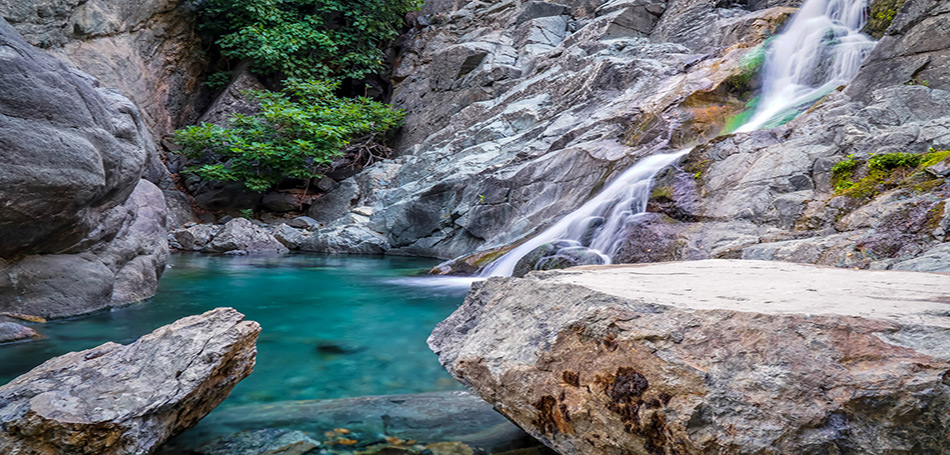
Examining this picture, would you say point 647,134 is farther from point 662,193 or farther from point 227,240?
point 227,240

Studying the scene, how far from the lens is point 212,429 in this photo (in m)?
2.25

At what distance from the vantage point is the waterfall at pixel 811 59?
8570 mm

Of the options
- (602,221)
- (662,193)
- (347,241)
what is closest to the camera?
(662,193)

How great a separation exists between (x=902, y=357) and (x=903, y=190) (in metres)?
4.61

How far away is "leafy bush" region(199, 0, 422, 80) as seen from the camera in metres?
16.4

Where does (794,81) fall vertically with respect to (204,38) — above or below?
below

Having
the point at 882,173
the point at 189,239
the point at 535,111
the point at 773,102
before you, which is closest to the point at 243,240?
the point at 189,239

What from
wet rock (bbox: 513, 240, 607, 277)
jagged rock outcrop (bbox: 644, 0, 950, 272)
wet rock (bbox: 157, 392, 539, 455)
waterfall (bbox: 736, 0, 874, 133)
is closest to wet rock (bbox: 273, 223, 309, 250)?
wet rock (bbox: 513, 240, 607, 277)

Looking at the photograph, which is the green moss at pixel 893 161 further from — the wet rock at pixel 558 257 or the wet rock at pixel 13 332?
the wet rock at pixel 13 332

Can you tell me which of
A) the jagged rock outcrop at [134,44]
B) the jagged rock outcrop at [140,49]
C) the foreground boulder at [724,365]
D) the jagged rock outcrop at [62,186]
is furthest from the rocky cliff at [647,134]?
the jagged rock outcrop at [134,44]

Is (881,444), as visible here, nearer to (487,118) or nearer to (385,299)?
(385,299)

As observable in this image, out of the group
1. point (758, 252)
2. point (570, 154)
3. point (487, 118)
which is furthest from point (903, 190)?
point (487, 118)

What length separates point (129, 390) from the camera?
6.12 ft

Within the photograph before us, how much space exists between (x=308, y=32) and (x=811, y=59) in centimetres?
1447
